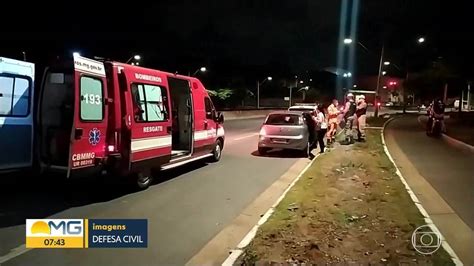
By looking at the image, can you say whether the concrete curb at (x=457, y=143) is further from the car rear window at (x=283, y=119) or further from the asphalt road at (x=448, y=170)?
the car rear window at (x=283, y=119)

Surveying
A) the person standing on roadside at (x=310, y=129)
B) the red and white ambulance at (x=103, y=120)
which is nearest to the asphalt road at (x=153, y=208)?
the red and white ambulance at (x=103, y=120)

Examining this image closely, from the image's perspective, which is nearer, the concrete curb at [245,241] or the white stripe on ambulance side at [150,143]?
the concrete curb at [245,241]

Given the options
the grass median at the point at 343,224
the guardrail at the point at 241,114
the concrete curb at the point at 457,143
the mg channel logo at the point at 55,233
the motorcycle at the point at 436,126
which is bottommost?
the guardrail at the point at 241,114

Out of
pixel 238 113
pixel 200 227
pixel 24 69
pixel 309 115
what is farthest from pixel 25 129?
pixel 238 113

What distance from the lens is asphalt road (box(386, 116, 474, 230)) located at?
9070 millimetres

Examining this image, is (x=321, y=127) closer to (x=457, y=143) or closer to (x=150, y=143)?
(x=457, y=143)

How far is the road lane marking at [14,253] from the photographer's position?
5691 millimetres

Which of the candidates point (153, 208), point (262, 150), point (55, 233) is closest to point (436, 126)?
point (262, 150)

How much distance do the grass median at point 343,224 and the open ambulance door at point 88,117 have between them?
11.5 feet

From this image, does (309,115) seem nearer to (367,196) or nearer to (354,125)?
(354,125)

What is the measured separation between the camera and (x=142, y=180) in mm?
10250

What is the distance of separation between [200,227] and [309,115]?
36.5ft

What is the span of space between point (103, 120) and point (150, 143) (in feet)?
4.69

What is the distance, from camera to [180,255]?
5941mm
